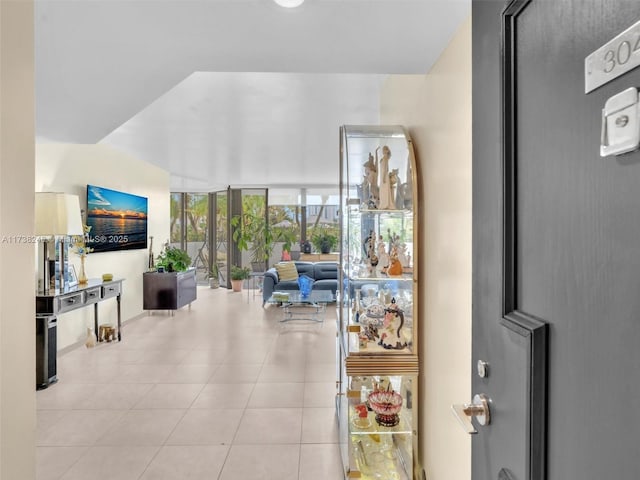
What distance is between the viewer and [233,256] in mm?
9875

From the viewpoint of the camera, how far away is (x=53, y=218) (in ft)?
12.6

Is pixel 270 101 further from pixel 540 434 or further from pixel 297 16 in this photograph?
pixel 540 434

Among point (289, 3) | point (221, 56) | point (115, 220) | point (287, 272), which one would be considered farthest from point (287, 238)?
point (289, 3)

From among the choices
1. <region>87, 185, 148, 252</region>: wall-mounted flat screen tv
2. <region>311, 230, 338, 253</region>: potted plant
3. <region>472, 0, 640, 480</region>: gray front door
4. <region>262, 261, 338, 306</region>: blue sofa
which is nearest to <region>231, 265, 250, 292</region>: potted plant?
<region>262, 261, 338, 306</region>: blue sofa

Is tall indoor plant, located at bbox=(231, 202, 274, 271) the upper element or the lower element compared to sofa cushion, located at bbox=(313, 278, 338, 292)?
upper

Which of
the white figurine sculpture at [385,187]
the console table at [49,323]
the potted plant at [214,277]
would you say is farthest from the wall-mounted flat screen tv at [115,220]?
the white figurine sculpture at [385,187]

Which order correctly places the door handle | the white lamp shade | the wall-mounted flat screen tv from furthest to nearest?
the wall-mounted flat screen tv → the white lamp shade → the door handle

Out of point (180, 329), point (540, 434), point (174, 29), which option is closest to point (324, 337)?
point (180, 329)

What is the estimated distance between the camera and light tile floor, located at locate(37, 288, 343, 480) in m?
2.41

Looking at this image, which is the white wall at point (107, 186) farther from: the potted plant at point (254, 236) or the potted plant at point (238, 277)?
the potted plant at point (254, 236)

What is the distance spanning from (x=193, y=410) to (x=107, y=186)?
3.64 m

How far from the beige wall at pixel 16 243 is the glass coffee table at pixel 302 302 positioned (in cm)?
488

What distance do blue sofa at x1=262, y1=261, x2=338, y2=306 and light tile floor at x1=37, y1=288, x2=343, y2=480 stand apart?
6.25 ft

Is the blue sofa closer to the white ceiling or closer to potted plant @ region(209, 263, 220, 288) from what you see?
potted plant @ region(209, 263, 220, 288)
